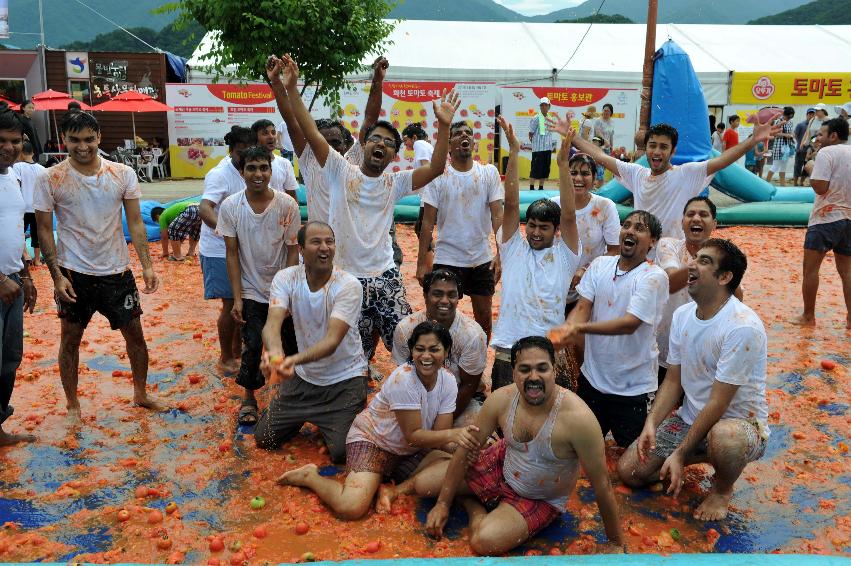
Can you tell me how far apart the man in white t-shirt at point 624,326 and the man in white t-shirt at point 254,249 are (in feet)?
7.58

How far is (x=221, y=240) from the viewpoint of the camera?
657 centimetres

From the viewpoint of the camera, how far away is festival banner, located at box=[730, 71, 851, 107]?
74.5 feet

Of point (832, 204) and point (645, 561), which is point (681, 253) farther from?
point (832, 204)

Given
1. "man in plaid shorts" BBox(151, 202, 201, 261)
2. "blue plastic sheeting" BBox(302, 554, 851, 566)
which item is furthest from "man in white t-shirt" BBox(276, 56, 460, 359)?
"man in plaid shorts" BBox(151, 202, 201, 261)

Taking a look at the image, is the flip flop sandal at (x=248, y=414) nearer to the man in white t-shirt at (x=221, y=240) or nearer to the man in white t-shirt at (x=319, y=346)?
the man in white t-shirt at (x=319, y=346)

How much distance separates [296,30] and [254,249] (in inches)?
290

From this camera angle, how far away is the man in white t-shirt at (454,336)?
16.4ft

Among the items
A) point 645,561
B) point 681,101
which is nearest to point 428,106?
point 681,101

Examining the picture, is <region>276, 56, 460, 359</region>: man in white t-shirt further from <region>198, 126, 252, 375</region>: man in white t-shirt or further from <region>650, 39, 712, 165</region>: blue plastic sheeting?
<region>650, 39, 712, 165</region>: blue plastic sheeting

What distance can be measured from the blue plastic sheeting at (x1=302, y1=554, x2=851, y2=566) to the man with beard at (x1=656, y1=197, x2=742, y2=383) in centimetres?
204

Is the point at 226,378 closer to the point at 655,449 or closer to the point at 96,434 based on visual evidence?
the point at 96,434

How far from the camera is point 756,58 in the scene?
24.2 m

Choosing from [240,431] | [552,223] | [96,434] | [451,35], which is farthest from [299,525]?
[451,35]

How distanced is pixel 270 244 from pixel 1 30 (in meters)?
23.6
